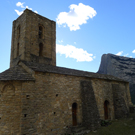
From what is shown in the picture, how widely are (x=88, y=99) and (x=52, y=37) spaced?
33.9ft

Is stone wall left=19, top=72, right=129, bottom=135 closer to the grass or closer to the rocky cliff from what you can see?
the grass

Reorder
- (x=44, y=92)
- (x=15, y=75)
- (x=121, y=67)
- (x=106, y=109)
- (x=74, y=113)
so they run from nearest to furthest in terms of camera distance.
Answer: (x=15, y=75) < (x=44, y=92) < (x=74, y=113) < (x=106, y=109) < (x=121, y=67)

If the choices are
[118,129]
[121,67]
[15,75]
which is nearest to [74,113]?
[118,129]

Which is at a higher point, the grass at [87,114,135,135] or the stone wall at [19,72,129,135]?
the stone wall at [19,72,129,135]

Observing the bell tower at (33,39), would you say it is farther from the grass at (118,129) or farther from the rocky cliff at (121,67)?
the rocky cliff at (121,67)

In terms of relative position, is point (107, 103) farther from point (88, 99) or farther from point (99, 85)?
point (88, 99)

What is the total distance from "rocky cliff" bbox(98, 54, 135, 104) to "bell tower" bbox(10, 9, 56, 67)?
174 feet

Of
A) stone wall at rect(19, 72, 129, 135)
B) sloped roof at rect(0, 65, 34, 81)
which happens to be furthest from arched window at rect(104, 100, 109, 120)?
sloped roof at rect(0, 65, 34, 81)

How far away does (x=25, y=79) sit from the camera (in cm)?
977

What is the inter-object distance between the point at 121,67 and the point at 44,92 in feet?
212

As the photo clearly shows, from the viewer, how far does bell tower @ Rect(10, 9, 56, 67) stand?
50.3 feet

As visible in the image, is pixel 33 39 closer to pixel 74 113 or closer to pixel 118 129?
pixel 74 113

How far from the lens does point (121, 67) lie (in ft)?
220

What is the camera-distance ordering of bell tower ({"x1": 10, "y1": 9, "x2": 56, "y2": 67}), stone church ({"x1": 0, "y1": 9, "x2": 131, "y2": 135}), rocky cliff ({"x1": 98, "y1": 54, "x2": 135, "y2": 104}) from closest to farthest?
stone church ({"x1": 0, "y1": 9, "x2": 131, "y2": 135})
bell tower ({"x1": 10, "y1": 9, "x2": 56, "y2": 67})
rocky cliff ({"x1": 98, "y1": 54, "x2": 135, "y2": 104})
